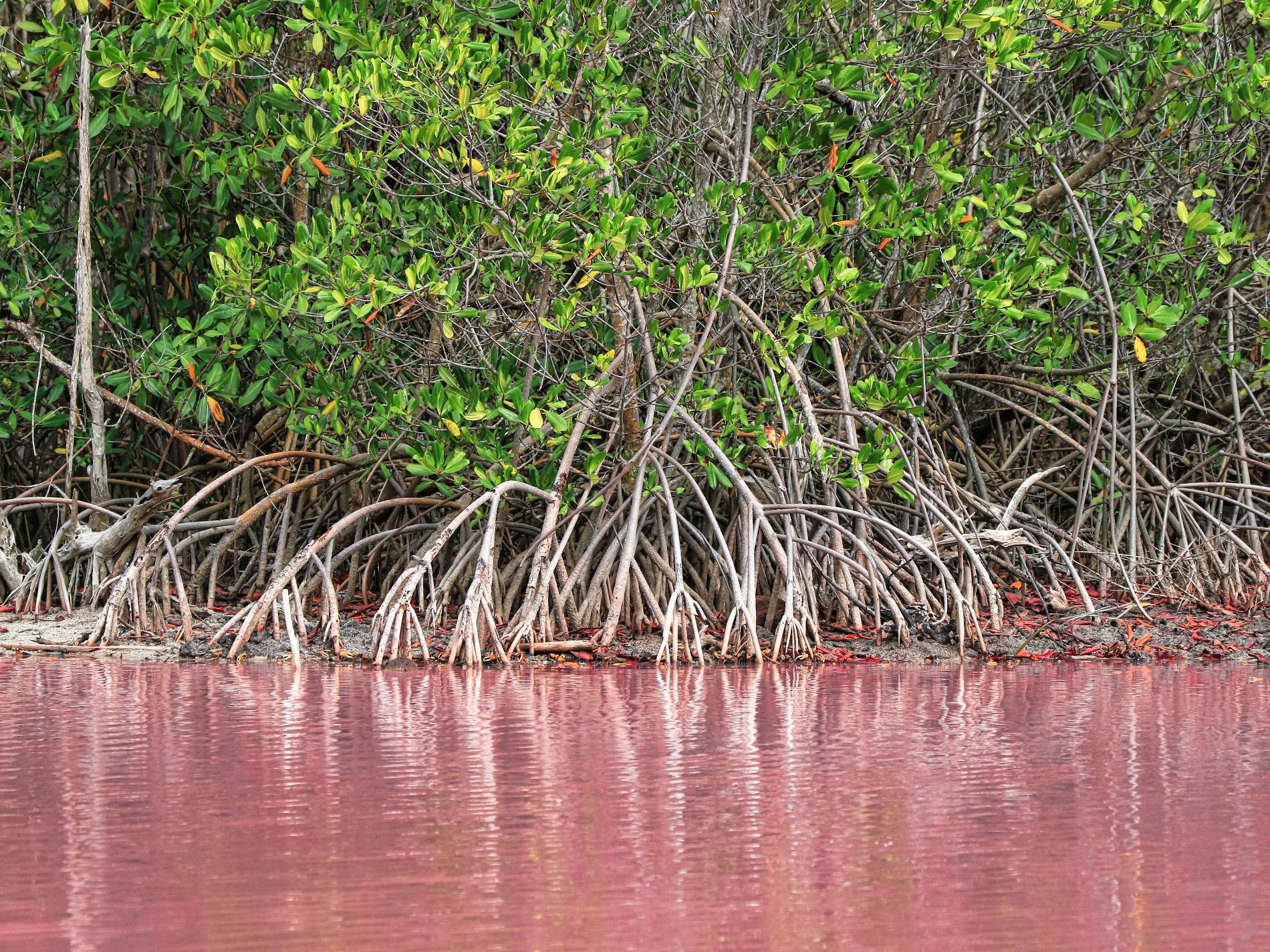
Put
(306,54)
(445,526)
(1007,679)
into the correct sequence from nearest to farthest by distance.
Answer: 1. (1007,679)
2. (445,526)
3. (306,54)

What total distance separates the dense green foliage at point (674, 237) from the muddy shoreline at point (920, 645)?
0.55 metres

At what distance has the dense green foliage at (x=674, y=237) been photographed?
6480mm

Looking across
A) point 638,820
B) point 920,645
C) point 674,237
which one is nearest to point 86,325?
point 674,237

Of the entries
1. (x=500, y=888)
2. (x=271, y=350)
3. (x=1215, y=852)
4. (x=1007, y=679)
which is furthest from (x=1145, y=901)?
(x=271, y=350)

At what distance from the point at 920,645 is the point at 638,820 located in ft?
11.6

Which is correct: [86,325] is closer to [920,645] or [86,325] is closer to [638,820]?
[920,645]

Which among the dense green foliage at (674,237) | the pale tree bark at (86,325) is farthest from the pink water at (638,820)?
the pale tree bark at (86,325)

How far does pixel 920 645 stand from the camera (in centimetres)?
659

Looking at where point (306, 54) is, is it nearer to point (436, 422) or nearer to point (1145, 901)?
point (436, 422)

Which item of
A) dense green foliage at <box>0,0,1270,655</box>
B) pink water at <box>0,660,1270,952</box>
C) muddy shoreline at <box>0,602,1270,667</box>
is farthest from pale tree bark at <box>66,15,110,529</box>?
pink water at <box>0,660,1270,952</box>

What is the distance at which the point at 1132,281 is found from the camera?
7.96 meters

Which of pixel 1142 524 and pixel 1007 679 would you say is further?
pixel 1142 524

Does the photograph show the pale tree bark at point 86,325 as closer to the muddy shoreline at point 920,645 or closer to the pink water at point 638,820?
the muddy shoreline at point 920,645

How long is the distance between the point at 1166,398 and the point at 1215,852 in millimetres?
5937
